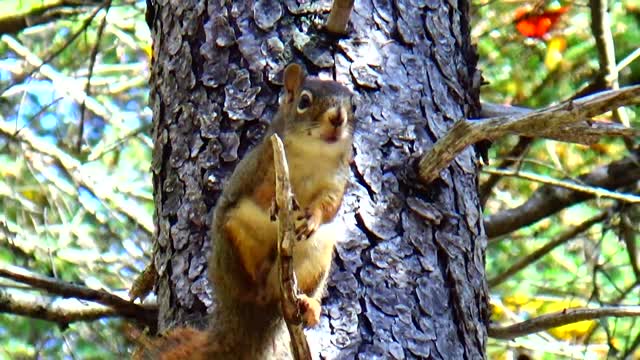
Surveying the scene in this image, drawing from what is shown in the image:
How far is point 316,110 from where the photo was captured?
2.12m

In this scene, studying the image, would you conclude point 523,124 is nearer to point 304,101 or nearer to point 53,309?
point 304,101

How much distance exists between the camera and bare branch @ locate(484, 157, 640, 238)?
313cm

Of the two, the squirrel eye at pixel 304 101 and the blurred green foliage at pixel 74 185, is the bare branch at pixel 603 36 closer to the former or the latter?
the squirrel eye at pixel 304 101

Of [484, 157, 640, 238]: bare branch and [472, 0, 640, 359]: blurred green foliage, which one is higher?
[472, 0, 640, 359]: blurred green foliage

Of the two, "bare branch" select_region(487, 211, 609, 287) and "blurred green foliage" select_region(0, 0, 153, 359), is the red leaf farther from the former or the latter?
"blurred green foliage" select_region(0, 0, 153, 359)

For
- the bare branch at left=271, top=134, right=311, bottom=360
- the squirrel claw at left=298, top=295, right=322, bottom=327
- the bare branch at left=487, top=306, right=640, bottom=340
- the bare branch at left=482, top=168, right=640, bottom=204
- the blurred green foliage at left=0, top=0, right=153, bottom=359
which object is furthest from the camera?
the blurred green foliage at left=0, top=0, right=153, bottom=359

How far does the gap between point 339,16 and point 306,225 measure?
0.49 m

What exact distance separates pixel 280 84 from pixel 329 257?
1.41 ft

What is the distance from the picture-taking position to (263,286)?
83.8 inches

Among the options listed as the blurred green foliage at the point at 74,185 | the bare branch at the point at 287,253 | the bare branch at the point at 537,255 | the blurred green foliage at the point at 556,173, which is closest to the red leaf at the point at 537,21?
the blurred green foliage at the point at 556,173

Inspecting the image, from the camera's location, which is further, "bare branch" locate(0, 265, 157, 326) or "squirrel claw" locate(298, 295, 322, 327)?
"bare branch" locate(0, 265, 157, 326)

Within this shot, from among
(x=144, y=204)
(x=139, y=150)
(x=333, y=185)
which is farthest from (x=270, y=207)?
(x=139, y=150)

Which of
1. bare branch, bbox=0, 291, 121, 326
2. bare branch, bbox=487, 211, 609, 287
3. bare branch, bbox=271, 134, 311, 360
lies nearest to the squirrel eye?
bare branch, bbox=271, 134, 311, 360

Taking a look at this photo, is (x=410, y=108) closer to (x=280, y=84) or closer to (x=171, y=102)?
(x=280, y=84)
